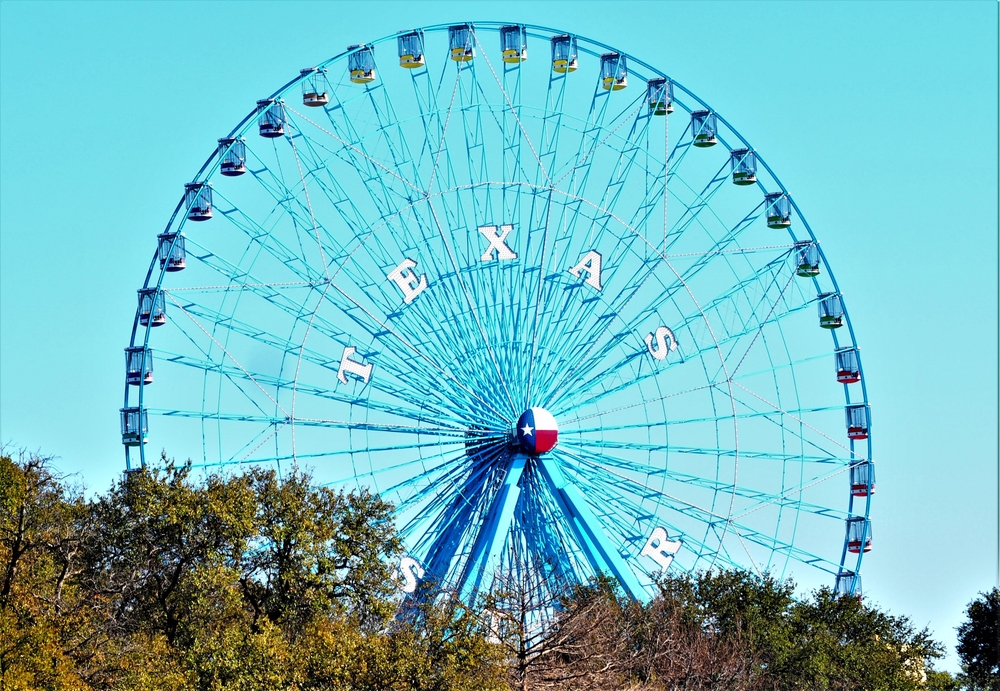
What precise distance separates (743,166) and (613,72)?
455cm

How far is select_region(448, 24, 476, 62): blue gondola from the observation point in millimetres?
58219

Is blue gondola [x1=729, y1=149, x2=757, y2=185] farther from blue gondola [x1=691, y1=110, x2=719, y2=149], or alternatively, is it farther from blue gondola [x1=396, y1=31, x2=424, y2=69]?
blue gondola [x1=396, y1=31, x2=424, y2=69]

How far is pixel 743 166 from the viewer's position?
202 feet

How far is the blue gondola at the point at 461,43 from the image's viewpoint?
191 feet

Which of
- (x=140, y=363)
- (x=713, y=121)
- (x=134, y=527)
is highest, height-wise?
(x=713, y=121)

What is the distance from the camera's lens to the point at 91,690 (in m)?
43.2

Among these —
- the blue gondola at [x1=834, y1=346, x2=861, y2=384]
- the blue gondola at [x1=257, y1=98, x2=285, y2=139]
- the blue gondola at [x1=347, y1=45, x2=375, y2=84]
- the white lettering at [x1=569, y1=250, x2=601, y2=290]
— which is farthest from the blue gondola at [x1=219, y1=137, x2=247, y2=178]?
the blue gondola at [x1=834, y1=346, x2=861, y2=384]

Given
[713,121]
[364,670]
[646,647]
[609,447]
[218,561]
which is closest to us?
[364,670]

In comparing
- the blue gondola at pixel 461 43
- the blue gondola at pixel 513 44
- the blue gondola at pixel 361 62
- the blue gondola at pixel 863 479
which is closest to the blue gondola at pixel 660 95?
the blue gondola at pixel 513 44

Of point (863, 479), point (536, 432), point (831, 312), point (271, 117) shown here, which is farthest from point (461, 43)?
point (863, 479)

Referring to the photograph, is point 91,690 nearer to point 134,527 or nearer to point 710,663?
point 134,527

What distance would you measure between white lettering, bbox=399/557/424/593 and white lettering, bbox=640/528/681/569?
6.92 metres

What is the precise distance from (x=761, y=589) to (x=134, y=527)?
1924 centimetres

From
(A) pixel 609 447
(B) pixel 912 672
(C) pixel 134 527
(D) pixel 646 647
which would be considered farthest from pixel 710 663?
(C) pixel 134 527
